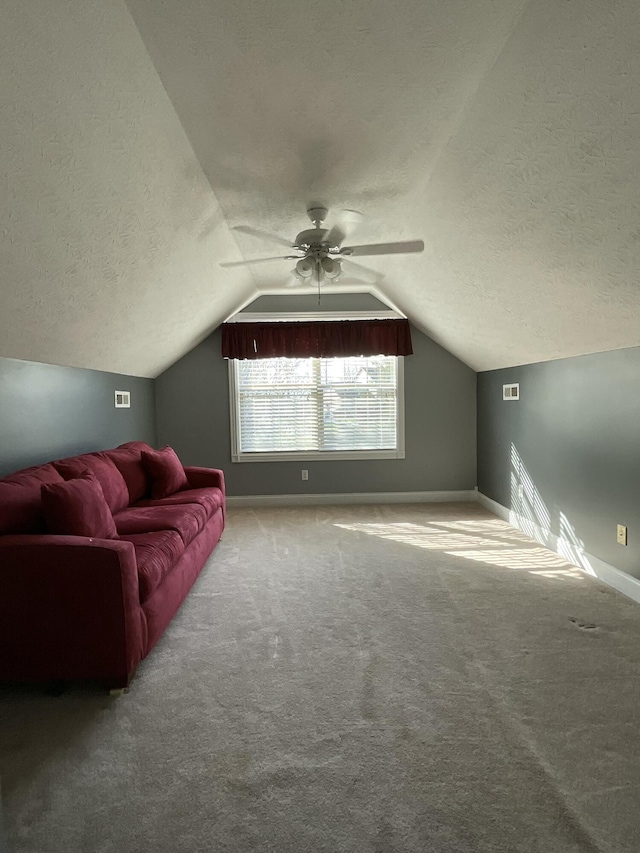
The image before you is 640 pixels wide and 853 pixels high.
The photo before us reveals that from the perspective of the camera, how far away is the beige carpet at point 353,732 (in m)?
1.44

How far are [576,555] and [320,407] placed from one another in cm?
316

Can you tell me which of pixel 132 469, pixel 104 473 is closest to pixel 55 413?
pixel 104 473

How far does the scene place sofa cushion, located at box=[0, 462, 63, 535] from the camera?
7.28 ft

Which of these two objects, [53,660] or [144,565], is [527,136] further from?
[53,660]

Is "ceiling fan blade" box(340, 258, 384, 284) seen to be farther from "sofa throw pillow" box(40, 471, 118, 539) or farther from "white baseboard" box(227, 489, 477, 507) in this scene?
"sofa throw pillow" box(40, 471, 118, 539)

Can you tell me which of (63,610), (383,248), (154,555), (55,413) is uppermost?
(383,248)

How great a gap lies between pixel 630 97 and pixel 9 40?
76.4 inches

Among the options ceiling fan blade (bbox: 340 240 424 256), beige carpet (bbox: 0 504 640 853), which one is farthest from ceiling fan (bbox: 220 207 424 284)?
beige carpet (bbox: 0 504 640 853)

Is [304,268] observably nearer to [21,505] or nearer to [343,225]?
[343,225]

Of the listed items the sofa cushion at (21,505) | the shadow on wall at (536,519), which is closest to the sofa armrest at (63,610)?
the sofa cushion at (21,505)

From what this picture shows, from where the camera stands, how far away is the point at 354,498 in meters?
5.82

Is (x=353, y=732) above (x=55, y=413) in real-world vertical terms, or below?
below

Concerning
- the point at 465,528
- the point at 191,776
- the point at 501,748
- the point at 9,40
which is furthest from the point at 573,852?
the point at 465,528

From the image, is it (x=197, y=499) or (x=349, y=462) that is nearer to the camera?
(x=197, y=499)
